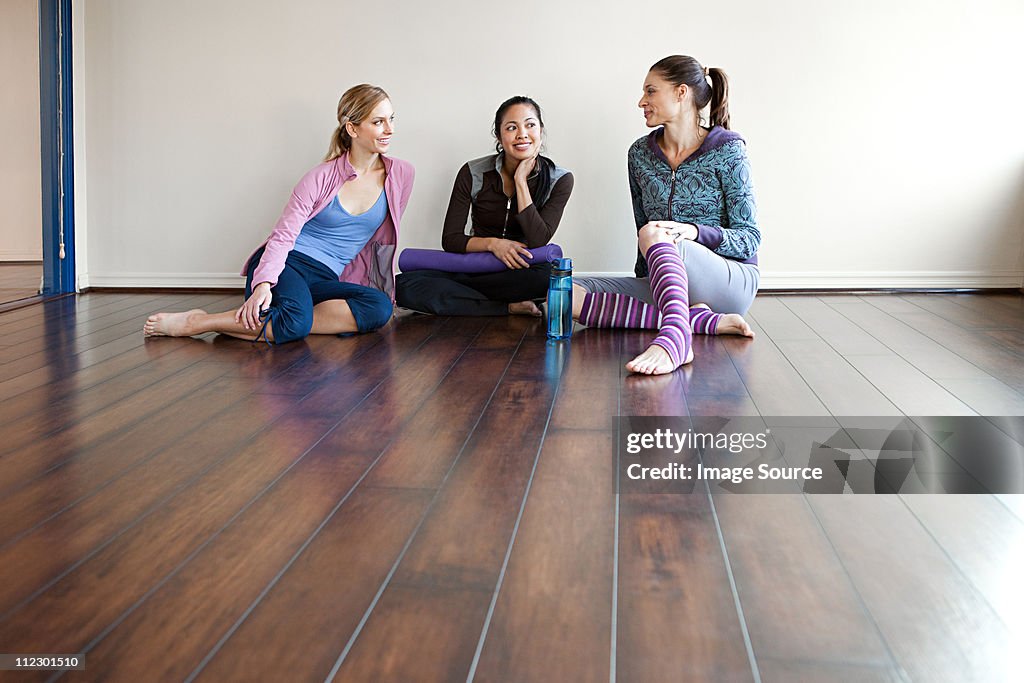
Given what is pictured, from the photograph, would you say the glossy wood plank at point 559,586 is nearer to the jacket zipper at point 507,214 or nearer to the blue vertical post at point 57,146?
the jacket zipper at point 507,214

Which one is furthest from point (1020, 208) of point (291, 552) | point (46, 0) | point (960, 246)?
point (46, 0)

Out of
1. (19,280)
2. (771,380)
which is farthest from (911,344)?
(19,280)

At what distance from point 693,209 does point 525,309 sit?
718mm

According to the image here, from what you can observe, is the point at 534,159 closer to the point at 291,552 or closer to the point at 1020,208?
the point at 1020,208

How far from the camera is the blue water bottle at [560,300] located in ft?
10.2

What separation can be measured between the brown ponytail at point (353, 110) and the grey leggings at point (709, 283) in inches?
36.7

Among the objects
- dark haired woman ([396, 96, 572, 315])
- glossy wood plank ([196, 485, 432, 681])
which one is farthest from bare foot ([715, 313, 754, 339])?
glossy wood plank ([196, 485, 432, 681])

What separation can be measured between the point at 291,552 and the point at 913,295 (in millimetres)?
3410

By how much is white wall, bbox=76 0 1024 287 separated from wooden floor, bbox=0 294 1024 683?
161 centimetres

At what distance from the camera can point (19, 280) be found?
12.8 ft

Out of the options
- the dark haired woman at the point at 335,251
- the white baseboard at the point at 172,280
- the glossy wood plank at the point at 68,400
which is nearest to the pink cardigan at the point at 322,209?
the dark haired woman at the point at 335,251

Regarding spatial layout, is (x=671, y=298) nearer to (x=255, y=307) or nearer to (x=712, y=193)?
(x=712, y=193)

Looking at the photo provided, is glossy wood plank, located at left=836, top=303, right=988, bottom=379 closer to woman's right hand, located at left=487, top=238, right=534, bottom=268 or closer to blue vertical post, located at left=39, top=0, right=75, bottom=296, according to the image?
woman's right hand, located at left=487, top=238, right=534, bottom=268

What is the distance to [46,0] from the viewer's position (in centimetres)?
394
